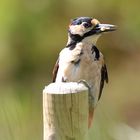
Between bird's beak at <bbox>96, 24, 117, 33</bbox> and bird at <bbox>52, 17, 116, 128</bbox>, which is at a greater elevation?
bird's beak at <bbox>96, 24, 117, 33</bbox>

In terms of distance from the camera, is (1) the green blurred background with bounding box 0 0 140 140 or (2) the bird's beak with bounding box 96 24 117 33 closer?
(2) the bird's beak with bounding box 96 24 117 33

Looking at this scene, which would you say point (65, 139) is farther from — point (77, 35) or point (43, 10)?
point (43, 10)

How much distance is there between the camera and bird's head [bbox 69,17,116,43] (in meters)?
4.23

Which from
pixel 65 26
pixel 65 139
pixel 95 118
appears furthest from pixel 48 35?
pixel 65 139

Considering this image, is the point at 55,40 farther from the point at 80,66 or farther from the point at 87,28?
the point at 80,66

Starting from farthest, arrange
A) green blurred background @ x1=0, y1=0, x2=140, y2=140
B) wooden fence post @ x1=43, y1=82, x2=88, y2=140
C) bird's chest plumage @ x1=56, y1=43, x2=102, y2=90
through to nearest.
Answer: green blurred background @ x1=0, y1=0, x2=140, y2=140 < bird's chest plumage @ x1=56, y1=43, x2=102, y2=90 < wooden fence post @ x1=43, y1=82, x2=88, y2=140

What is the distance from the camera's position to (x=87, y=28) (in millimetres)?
4266

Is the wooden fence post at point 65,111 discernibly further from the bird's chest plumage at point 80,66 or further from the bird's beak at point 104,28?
the bird's beak at point 104,28

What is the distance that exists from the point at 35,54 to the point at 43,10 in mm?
550

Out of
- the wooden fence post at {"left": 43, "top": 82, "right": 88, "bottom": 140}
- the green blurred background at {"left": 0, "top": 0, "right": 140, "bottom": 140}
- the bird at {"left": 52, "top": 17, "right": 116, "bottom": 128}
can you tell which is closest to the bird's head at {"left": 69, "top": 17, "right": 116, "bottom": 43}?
the bird at {"left": 52, "top": 17, "right": 116, "bottom": 128}

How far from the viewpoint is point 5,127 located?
3.94 metres

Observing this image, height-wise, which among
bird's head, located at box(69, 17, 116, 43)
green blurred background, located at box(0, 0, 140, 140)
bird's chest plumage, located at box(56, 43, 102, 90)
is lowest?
green blurred background, located at box(0, 0, 140, 140)

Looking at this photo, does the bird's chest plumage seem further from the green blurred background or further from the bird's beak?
the green blurred background

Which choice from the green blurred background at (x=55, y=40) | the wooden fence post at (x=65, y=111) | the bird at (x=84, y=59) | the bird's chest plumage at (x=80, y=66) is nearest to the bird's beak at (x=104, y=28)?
the bird at (x=84, y=59)
